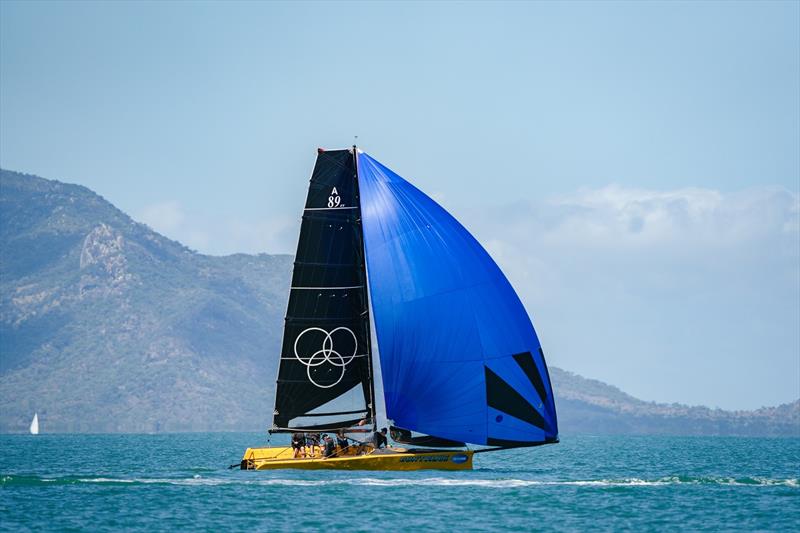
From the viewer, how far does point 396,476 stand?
49.8m

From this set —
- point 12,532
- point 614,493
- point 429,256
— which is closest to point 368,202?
point 429,256

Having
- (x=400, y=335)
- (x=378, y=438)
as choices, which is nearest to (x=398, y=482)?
(x=378, y=438)

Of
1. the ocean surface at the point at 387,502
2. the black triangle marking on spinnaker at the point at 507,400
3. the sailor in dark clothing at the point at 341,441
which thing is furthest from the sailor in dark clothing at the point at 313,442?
the black triangle marking on spinnaker at the point at 507,400

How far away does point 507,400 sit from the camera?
4966 cm

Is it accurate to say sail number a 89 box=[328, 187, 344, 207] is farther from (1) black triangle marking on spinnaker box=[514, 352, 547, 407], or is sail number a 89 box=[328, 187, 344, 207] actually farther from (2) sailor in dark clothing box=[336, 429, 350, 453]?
(1) black triangle marking on spinnaker box=[514, 352, 547, 407]

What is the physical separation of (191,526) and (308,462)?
10.5m

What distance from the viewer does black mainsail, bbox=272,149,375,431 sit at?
50469 millimetres

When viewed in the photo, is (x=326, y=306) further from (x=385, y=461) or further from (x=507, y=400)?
(x=507, y=400)

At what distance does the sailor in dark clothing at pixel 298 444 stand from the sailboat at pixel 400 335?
0.35 feet

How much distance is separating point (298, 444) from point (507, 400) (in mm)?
7630

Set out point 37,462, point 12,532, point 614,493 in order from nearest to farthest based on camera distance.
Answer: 1. point 12,532
2. point 614,493
3. point 37,462

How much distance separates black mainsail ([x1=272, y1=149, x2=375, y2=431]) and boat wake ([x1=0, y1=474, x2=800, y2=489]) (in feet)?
7.83

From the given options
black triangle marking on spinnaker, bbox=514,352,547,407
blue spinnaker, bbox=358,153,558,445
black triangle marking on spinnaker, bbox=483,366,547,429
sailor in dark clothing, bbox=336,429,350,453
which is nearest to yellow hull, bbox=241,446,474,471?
sailor in dark clothing, bbox=336,429,350,453

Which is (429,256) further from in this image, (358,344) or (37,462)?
(37,462)
